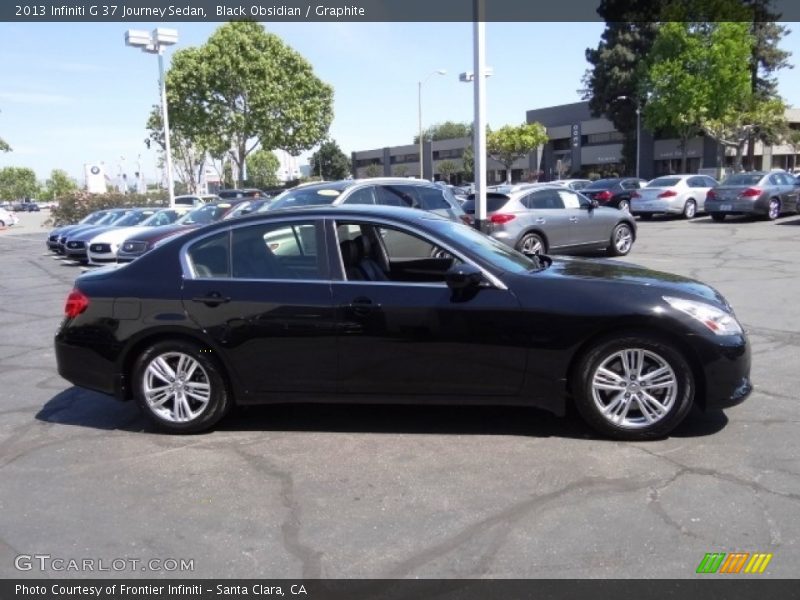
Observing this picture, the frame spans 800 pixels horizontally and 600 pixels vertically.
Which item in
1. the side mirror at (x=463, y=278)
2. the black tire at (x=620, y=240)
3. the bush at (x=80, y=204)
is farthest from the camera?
the bush at (x=80, y=204)

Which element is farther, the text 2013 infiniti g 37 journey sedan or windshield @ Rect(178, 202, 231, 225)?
windshield @ Rect(178, 202, 231, 225)

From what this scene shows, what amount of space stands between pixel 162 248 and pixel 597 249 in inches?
421

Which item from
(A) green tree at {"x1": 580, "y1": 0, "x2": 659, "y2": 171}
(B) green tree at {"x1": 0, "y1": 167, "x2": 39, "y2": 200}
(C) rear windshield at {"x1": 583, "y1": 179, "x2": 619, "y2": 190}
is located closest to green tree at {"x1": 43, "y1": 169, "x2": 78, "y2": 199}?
(B) green tree at {"x1": 0, "y1": 167, "x2": 39, "y2": 200}

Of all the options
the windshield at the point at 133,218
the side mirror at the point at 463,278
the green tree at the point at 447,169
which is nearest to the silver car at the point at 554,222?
the side mirror at the point at 463,278

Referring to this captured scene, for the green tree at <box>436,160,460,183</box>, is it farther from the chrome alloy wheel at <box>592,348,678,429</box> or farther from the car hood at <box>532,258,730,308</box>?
the chrome alloy wheel at <box>592,348,678,429</box>

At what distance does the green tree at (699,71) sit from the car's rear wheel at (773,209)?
2615cm

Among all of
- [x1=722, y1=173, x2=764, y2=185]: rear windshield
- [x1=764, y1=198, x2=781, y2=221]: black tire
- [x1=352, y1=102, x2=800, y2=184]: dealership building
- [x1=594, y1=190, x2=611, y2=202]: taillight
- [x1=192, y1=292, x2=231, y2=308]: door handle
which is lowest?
[x1=192, y1=292, x2=231, y2=308]: door handle

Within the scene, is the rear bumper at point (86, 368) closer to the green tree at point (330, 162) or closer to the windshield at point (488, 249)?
the windshield at point (488, 249)

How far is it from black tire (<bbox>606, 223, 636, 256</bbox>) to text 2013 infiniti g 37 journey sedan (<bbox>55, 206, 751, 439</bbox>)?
9.28 m

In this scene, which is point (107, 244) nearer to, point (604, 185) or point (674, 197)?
point (674, 197)

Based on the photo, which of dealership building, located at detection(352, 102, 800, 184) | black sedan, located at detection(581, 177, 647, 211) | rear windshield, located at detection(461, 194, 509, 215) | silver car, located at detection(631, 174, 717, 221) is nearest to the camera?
rear windshield, located at detection(461, 194, 509, 215)

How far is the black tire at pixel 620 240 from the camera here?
13.9 m

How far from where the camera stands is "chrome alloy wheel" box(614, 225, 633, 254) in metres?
14.0
